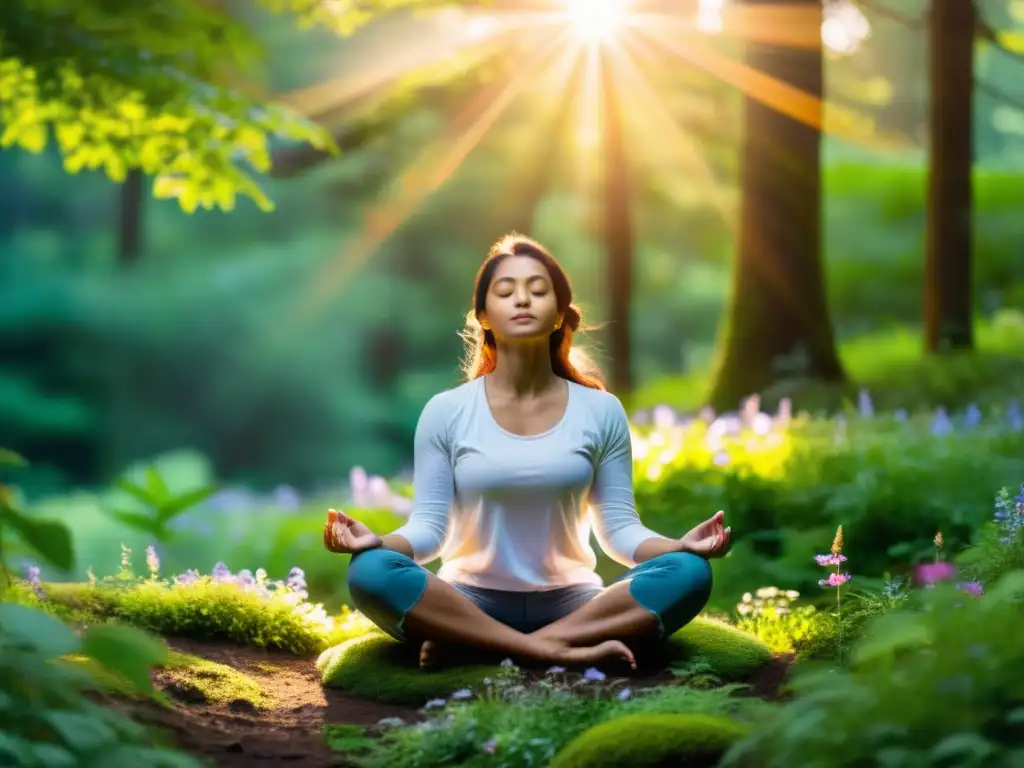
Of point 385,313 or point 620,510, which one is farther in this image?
point 385,313

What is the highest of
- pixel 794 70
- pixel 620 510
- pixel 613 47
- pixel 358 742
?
pixel 613 47

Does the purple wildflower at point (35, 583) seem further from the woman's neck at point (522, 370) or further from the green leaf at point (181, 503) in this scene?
the green leaf at point (181, 503)

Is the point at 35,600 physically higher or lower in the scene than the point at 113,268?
lower

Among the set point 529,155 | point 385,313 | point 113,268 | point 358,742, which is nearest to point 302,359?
point 385,313

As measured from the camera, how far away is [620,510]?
15.8ft

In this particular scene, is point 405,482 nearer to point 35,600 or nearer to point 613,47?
point 35,600

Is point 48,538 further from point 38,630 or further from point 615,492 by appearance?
point 615,492

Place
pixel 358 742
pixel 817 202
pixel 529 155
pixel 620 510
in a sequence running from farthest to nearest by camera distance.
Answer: pixel 529 155
pixel 817 202
pixel 620 510
pixel 358 742

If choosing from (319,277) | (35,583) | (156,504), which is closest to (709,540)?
(35,583)

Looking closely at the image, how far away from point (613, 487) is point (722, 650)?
73cm

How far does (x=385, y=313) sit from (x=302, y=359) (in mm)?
1529

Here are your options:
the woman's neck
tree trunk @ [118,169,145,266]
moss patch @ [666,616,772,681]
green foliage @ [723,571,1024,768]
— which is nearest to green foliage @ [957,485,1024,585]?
moss patch @ [666,616,772,681]

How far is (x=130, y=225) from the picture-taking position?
733 inches

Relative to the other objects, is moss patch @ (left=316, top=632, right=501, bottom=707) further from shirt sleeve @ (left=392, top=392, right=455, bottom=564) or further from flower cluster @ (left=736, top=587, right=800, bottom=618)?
flower cluster @ (left=736, top=587, right=800, bottom=618)
